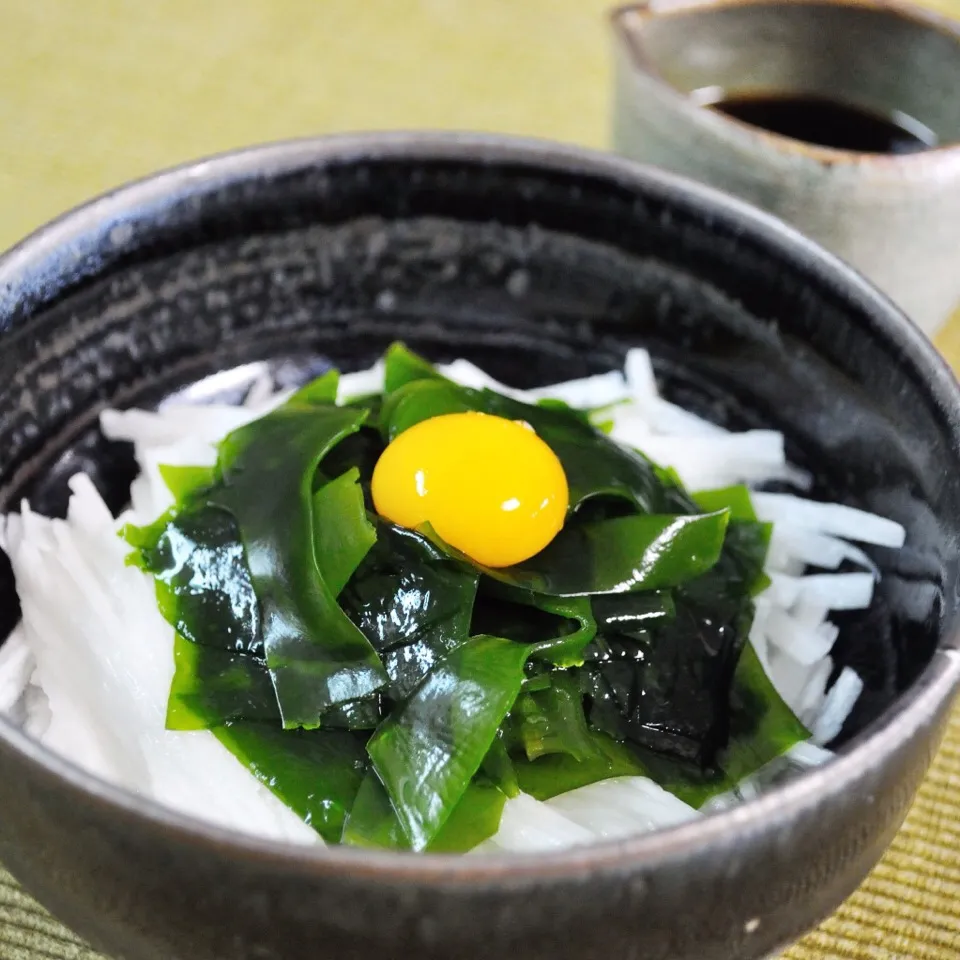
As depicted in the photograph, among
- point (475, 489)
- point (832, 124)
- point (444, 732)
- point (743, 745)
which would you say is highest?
point (832, 124)

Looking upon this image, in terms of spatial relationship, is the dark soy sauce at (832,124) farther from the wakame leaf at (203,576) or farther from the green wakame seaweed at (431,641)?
the wakame leaf at (203,576)

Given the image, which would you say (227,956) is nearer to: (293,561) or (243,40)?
(293,561)

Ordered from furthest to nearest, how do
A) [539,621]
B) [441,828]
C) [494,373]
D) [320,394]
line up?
[494,373] < [320,394] < [539,621] < [441,828]

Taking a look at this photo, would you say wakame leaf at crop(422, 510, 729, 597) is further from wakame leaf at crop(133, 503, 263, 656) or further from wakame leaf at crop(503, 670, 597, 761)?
wakame leaf at crop(133, 503, 263, 656)

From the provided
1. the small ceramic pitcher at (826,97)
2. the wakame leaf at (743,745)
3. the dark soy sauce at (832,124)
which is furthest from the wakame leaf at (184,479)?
the dark soy sauce at (832,124)

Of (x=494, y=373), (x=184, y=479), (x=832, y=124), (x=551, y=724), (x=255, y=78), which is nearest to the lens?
(x=551, y=724)

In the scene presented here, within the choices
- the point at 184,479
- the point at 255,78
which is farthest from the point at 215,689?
the point at 255,78

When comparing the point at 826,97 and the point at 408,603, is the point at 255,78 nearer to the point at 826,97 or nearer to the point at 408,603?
the point at 826,97

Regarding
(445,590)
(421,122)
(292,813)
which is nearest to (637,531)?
(445,590)
